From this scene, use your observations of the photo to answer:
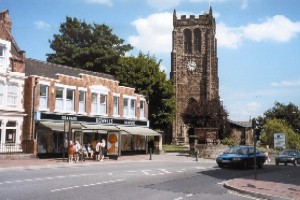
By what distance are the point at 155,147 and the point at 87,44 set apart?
84.1 feet

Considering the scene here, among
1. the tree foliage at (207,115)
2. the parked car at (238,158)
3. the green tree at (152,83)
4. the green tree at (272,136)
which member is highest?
the green tree at (152,83)

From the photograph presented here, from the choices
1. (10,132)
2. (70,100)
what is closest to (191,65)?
(70,100)

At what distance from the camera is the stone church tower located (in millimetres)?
74375

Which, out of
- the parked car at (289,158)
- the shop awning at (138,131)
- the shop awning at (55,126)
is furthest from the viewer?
the shop awning at (138,131)

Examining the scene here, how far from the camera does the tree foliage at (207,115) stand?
43.8m

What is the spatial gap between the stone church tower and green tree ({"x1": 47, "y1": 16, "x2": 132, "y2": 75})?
58.5ft

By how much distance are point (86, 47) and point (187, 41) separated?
1063 inches

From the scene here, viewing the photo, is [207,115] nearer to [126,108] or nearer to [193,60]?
[126,108]

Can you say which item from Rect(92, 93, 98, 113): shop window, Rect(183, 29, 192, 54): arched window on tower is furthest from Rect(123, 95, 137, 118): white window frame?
Rect(183, 29, 192, 54): arched window on tower

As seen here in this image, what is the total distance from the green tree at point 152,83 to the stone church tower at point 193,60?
2509 cm

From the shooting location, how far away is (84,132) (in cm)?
3506

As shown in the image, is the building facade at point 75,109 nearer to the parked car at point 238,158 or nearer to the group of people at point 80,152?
the group of people at point 80,152

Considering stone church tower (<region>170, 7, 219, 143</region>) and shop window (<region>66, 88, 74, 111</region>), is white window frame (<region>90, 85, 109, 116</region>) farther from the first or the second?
stone church tower (<region>170, 7, 219, 143</region>)

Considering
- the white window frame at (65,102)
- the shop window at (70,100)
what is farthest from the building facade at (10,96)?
the shop window at (70,100)
